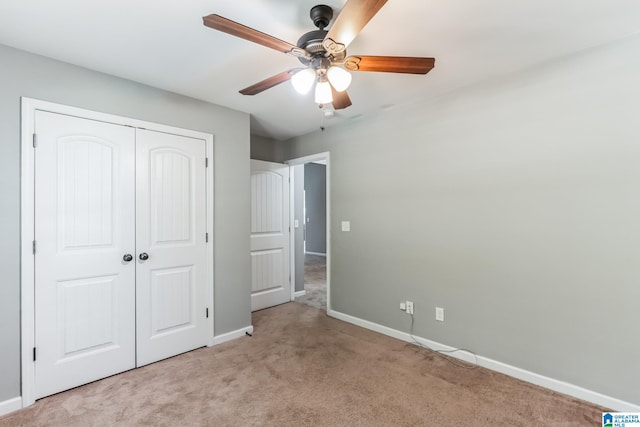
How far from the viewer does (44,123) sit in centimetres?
218

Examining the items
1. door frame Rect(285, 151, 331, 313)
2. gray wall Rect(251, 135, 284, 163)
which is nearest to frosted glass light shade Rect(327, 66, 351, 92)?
door frame Rect(285, 151, 331, 313)

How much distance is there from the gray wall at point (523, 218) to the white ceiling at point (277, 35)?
0.33m

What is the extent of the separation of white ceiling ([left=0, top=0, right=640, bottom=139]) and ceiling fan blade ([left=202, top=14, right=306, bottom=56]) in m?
0.28

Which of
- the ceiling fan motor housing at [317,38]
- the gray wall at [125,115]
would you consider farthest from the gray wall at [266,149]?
the ceiling fan motor housing at [317,38]

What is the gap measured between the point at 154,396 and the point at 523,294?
2.88 meters

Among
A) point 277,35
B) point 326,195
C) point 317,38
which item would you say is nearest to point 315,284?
point 326,195

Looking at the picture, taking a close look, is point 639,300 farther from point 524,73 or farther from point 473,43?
point 473,43

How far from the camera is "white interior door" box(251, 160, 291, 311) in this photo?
4148mm

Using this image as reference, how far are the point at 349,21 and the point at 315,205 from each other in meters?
7.80

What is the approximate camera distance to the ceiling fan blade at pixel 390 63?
5.33 ft

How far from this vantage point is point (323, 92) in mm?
1771

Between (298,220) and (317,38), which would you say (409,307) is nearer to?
(298,220)

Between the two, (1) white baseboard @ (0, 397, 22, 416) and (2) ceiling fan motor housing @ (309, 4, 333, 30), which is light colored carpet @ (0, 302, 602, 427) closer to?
(1) white baseboard @ (0, 397, 22, 416)

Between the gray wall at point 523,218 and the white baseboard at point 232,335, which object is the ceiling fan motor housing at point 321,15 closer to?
the gray wall at point 523,218
